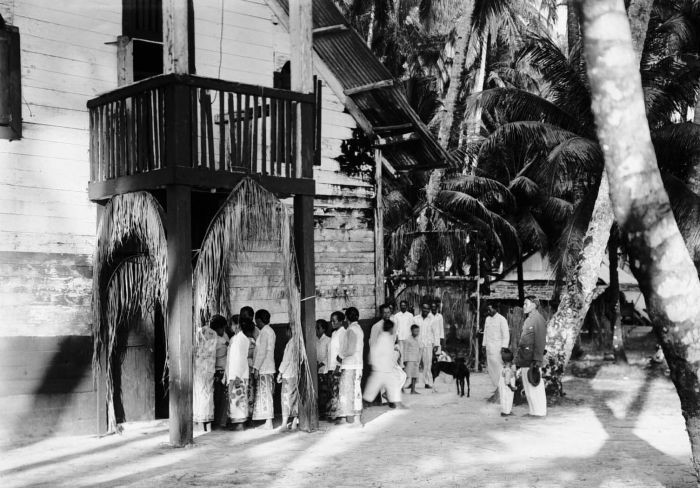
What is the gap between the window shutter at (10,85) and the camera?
11359mm

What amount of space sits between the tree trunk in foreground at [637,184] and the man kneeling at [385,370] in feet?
25.0

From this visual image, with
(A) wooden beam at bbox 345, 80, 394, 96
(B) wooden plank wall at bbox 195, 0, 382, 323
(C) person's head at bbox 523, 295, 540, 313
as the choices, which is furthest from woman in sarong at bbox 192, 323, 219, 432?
(A) wooden beam at bbox 345, 80, 394, 96

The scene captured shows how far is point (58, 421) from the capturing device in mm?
11648

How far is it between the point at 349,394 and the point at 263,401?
1.25 m

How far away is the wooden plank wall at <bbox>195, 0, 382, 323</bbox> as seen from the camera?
45.2ft

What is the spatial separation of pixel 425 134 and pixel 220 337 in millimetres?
5265

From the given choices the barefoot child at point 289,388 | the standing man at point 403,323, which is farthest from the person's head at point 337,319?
the standing man at point 403,323

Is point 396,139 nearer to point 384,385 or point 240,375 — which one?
point 384,385

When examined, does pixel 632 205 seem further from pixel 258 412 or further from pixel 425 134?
pixel 425 134

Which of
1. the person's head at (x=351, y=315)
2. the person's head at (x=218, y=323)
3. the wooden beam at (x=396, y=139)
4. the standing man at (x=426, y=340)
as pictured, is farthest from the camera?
the standing man at (x=426, y=340)

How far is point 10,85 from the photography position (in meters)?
11.4

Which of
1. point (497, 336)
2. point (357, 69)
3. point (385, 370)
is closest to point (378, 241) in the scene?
point (385, 370)

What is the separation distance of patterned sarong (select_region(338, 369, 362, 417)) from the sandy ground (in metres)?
0.32

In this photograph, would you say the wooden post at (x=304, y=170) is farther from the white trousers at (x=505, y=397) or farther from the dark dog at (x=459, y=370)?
the dark dog at (x=459, y=370)
